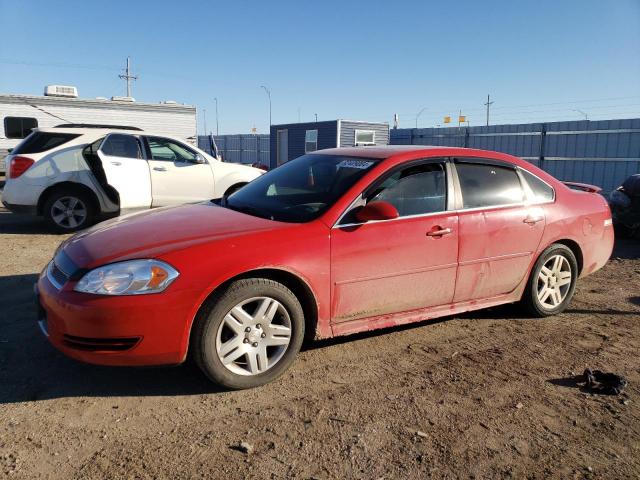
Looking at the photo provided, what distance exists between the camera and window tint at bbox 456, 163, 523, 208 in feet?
14.0

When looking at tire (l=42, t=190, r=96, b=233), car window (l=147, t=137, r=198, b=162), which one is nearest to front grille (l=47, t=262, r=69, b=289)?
tire (l=42, t=190, r=96, b=233)

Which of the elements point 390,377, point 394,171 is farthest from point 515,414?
point 394,171

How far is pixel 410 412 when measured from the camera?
311cm

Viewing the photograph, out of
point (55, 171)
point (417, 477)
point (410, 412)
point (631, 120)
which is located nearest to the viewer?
point (417, 477)

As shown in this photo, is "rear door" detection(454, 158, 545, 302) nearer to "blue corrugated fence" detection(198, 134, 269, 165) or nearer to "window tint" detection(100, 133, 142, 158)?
"window tint" detection(100, 133, 142, 158)

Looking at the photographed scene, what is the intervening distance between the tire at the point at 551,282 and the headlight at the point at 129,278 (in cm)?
312

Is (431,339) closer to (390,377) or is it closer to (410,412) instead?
(390,377)

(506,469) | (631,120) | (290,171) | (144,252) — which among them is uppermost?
(631,120)

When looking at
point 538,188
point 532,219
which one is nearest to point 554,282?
point 532,219

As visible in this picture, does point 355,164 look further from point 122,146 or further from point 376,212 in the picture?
point 122,146

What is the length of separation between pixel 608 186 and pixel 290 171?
40.7ft

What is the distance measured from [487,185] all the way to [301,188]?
1524 mm

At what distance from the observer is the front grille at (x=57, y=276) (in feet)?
10.6

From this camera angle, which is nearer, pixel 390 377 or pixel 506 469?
pixel 506 469
